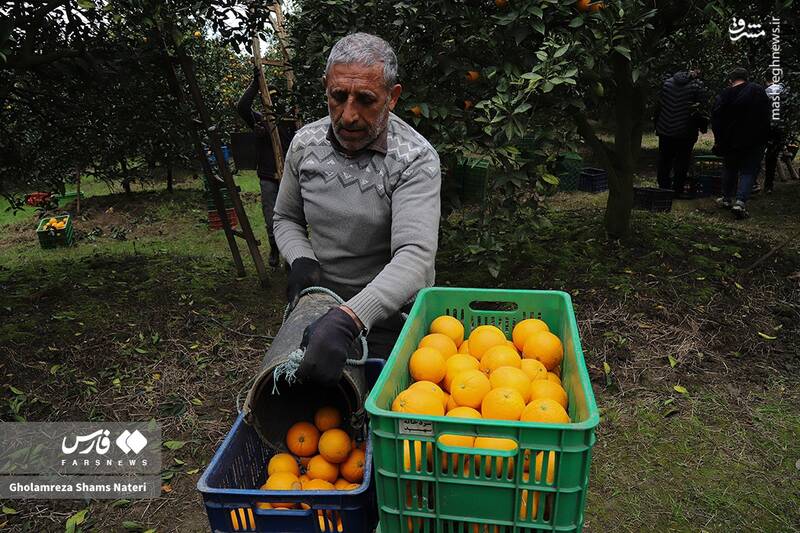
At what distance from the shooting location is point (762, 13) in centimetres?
408

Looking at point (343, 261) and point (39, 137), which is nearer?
point (343, 261)

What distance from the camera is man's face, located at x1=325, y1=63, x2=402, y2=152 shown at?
1804 mm

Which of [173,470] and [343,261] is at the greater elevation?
[343,261]

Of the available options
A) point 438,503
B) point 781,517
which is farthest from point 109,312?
point 781,517

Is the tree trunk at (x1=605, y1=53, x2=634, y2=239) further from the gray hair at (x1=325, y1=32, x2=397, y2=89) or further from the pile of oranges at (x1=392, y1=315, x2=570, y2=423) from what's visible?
the pile of oranges at (x1=392, y1=315, x2=570, y2=423)

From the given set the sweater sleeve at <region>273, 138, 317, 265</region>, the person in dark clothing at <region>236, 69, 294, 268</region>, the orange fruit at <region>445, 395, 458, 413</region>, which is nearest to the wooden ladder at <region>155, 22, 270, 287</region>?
the person in dark clothing at <region>236, 69, 294, 268</region>

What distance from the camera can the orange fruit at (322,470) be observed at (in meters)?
1.57

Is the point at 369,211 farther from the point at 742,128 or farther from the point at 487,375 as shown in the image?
the point at 742,128

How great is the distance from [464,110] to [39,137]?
4.27 m

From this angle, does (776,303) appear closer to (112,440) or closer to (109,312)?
(112,440)

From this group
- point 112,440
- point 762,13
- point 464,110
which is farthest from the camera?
point 762,13

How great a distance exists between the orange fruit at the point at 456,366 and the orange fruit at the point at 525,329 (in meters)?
0.23

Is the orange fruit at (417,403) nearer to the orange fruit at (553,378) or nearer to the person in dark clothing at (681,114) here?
the orange fruit at (553,378)

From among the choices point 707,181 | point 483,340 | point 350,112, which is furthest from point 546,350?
point 707,181
